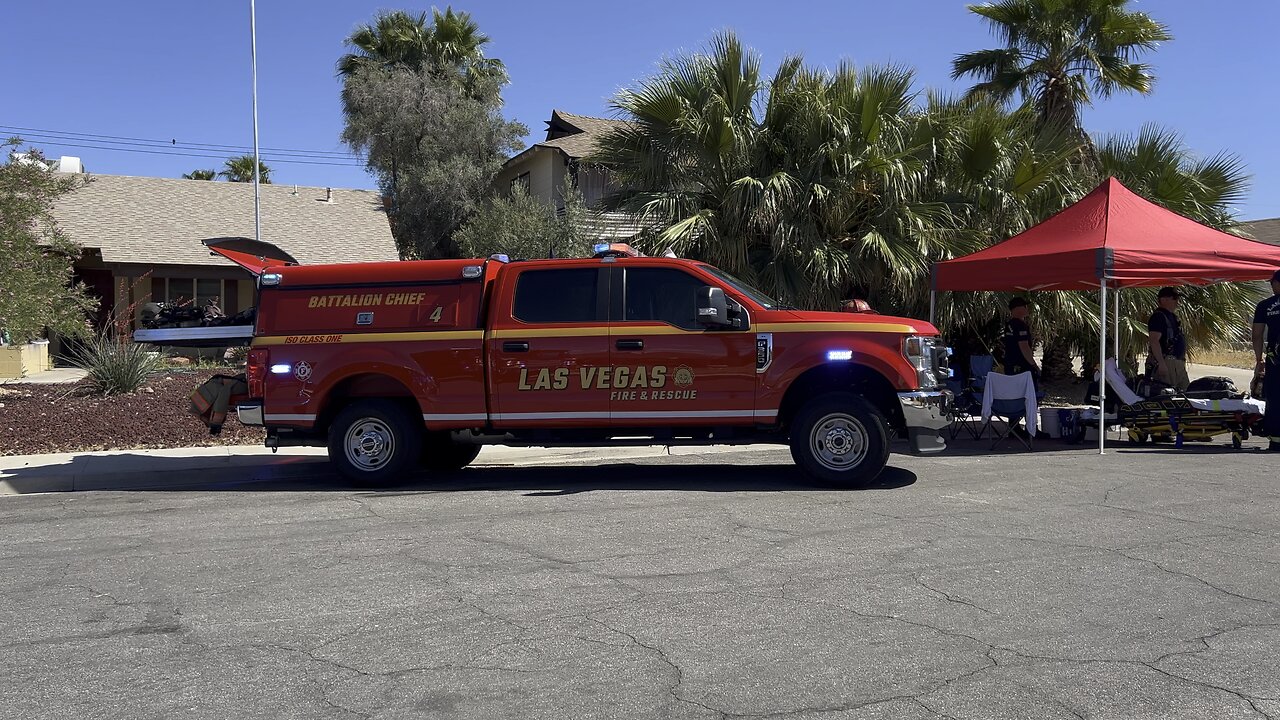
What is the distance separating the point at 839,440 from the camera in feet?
29.0

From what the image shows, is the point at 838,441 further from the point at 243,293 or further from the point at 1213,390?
the point at 243,293

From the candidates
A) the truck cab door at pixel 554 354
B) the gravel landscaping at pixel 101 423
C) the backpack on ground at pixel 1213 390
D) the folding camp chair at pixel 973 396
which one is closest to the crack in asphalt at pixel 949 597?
the truck cab door at pixel 554 354

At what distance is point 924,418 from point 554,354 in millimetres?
3277

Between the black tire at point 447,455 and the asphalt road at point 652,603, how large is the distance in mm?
1303

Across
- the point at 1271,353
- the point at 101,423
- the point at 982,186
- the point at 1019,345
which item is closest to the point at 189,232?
the point at 101,423

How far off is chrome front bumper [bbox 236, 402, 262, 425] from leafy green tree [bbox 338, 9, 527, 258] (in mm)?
23577

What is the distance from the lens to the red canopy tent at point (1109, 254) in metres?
11.3

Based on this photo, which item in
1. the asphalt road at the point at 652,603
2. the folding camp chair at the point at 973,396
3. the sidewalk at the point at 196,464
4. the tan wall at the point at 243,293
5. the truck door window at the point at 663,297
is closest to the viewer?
the asphalt road at the point at 652,603

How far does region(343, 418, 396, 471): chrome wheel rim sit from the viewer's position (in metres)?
9.39

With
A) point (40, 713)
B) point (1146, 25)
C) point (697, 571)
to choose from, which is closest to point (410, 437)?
point (697, 571)

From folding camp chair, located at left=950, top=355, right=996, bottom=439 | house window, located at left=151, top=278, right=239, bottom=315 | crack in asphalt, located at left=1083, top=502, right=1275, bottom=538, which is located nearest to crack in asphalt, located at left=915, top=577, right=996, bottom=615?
crack in asphalt, located at left=1083, top=502, right=1275, bottom=538

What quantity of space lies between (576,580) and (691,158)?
10.1 meters

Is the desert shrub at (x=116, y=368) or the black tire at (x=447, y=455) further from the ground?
the desert shrub at (x=116, y=368)

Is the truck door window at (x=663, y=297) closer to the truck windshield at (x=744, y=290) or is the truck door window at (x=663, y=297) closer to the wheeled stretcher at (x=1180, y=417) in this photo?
the truck windshield at (x=744, y=290)
